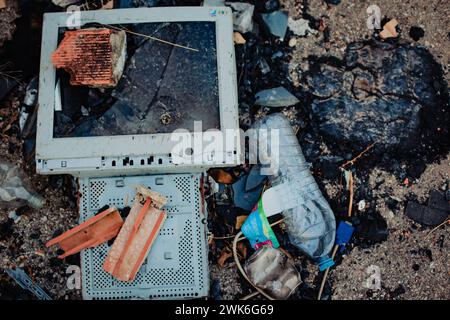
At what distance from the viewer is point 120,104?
2.40 metres

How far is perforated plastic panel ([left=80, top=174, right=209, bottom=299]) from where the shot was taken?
2656mm

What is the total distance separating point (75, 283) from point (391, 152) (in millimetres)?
2411

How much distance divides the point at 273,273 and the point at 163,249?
2.75 ft

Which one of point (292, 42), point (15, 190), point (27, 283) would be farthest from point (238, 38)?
point (27, 283)

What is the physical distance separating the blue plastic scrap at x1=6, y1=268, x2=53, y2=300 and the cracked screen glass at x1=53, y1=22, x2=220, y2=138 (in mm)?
1311

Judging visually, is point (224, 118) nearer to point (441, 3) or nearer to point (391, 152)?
point (391, 152)

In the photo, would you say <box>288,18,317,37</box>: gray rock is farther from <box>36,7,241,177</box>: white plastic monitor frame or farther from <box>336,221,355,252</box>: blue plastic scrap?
<box>336,221,355,252</box>: blue plastic scrap

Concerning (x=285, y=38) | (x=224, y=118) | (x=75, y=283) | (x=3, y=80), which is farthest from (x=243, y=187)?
(x=3, y=80)

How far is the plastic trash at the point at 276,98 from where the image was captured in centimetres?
319

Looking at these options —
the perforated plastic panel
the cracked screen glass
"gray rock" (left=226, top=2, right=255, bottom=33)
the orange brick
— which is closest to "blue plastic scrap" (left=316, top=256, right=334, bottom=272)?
the perforated plastic panel

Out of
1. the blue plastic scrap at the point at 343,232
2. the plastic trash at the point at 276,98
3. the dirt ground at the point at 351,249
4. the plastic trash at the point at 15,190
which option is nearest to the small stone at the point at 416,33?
the dirt ground at the point at 351,249

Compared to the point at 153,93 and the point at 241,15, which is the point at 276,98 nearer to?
the point at 241,15

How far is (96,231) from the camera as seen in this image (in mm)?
2656

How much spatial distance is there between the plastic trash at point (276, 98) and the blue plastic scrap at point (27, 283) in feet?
6.53
